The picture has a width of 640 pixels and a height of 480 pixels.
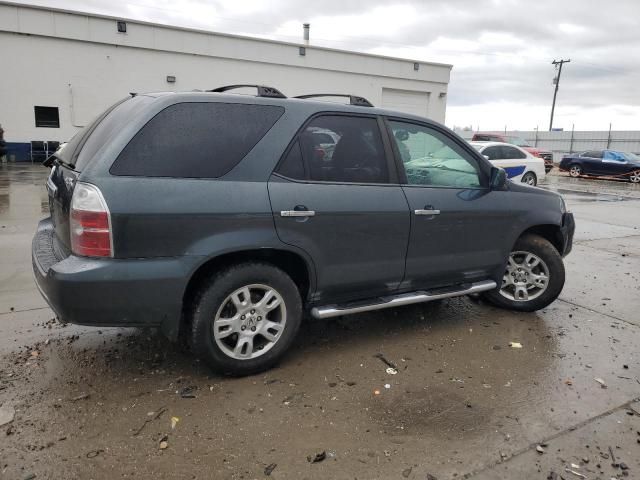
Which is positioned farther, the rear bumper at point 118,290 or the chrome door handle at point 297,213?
the chrome door handle at point 297,213

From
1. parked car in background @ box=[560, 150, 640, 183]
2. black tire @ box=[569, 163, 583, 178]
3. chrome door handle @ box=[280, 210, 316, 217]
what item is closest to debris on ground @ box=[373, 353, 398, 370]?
chrome door handle @ box=[280, 210, 316, 217]

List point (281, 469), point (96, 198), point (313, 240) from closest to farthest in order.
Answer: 1. point (281, 469)
2. point (96, 198)
3. point (313, 240)

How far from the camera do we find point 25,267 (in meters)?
5.60

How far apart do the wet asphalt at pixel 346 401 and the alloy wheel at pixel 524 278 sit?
208mm

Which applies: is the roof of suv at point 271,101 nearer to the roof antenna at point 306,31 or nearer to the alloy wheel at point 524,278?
the alloy wheel at point 524,278

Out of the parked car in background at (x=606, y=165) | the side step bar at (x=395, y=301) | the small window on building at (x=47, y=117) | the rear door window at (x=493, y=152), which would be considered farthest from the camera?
the parked car in background at (x=606, y=165)

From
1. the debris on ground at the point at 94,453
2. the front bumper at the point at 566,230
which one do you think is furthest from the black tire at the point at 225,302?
the front bumper at the point at 566,230

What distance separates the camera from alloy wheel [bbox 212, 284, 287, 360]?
10.5 feet

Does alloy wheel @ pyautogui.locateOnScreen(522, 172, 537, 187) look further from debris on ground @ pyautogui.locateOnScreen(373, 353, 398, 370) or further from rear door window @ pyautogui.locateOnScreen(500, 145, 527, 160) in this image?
debris on ground @ pyautogui.locateOnScreen(373, 353, 398, 370)

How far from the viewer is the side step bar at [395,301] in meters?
3.51

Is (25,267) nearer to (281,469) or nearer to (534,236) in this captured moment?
(281,469)

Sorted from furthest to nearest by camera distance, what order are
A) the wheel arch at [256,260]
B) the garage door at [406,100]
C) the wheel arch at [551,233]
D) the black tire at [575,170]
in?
the garage door at [406,100] → the black tire at [575,170] → the wheel arch at [551,233] → the wheel arch at [256,260]

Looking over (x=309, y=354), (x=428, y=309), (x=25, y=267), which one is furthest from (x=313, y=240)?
(x=25, y=267)

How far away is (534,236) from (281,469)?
3.24m
